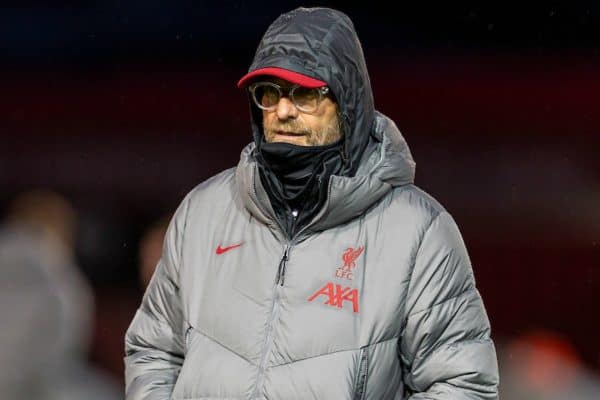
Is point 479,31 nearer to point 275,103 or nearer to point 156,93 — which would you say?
point 156,93

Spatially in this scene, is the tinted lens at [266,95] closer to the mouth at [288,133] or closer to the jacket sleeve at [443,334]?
the mouth at [288,133]

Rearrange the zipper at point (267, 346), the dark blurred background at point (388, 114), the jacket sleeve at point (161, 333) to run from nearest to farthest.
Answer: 1. the zipper at point (267, 346)
2. the jacket sleeve at point (161, 333)
3. the dark blurred background at point (388, 114)

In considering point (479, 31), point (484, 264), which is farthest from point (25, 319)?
point (479, 31)

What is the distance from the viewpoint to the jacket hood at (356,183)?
2.36 metres

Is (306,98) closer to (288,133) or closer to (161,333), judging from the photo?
(288,133)

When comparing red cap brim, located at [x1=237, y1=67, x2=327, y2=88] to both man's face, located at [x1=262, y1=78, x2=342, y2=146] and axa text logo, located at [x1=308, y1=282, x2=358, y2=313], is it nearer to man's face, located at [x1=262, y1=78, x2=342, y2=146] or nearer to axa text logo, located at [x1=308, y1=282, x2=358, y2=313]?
man's face, located at [x1=262, y1=78, x2=342, y2=146]

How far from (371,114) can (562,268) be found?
1771 millimetres

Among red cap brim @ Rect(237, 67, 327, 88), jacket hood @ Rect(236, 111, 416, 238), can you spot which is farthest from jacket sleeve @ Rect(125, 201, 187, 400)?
red cap brim @ Rect(237, 67, 327, 88)

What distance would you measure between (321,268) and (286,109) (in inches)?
13.0

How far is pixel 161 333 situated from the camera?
2.54m

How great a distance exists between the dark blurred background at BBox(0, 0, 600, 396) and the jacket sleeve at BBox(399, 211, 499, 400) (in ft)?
5.51

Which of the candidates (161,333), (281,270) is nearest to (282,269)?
(281,270)

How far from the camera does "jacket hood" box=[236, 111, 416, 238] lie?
2365 millimetres

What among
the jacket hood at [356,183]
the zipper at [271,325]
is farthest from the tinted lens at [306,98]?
the zipper at [271,325]
